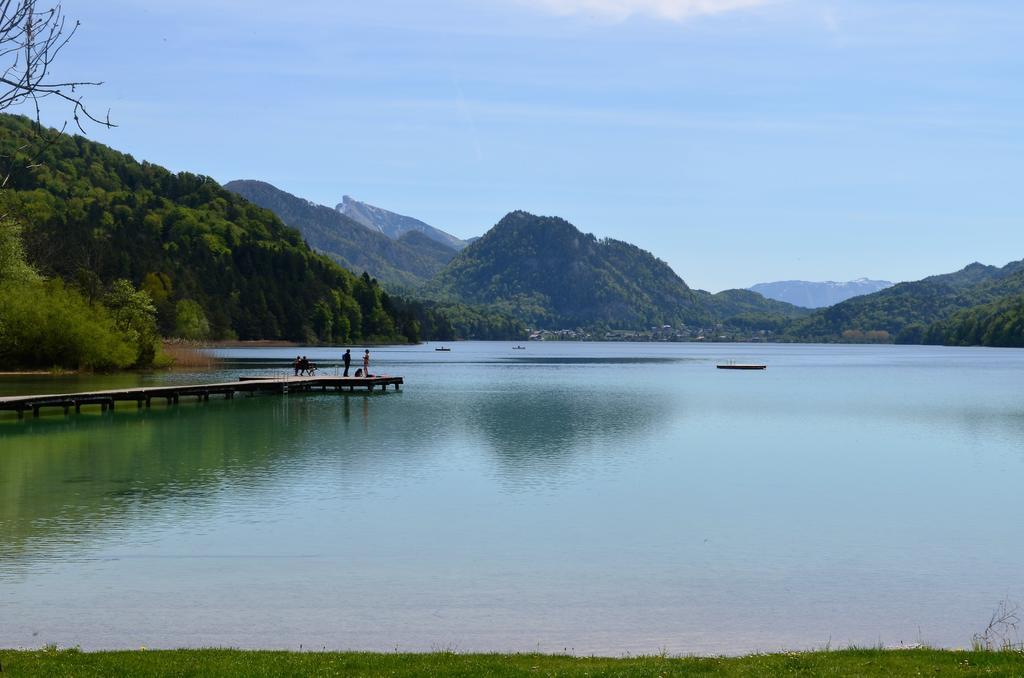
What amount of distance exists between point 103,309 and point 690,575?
82.8m

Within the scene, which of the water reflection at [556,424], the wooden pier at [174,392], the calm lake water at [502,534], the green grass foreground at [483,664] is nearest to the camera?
the green grass foreground at [483,664]

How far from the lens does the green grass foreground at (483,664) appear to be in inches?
503

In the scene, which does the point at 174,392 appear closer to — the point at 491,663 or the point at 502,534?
the point at 502,534

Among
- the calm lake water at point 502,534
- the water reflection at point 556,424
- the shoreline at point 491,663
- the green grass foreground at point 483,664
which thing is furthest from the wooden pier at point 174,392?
the green grass foreground at point 483,664

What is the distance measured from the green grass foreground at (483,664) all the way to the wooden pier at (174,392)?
1779 inches

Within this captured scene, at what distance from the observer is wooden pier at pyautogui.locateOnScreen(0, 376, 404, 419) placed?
54.8 meters

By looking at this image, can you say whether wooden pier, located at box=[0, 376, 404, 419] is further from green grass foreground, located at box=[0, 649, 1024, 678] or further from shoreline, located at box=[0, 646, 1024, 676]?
green grass foreground, located at box=[0, 649, 1024, 678]

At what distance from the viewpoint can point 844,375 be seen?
125 metres

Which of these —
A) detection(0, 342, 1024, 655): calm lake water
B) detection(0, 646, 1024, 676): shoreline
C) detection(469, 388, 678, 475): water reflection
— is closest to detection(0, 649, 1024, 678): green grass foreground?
detection(0, 646, 1024, 676): shoreline

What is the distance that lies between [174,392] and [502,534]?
48018mm

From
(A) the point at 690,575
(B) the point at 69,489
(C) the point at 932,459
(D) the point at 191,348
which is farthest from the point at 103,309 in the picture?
(A) the point at 690,575

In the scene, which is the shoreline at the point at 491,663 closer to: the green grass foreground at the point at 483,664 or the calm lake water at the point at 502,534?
the green grass foreground at the point at 483,664

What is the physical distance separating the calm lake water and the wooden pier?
1.66 m

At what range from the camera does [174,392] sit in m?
67.9
